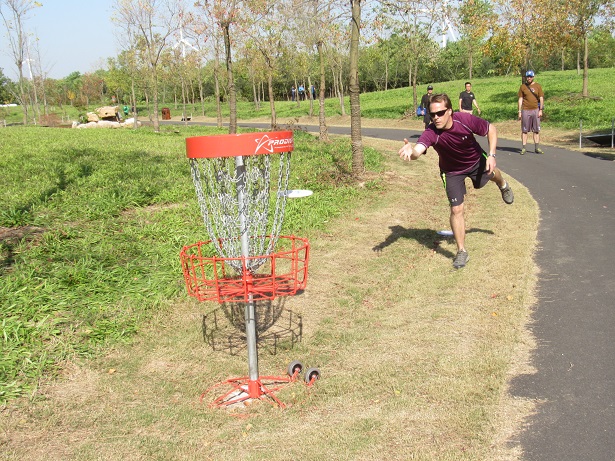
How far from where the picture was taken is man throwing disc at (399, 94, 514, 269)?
658cm

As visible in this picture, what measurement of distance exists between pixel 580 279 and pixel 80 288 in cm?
548

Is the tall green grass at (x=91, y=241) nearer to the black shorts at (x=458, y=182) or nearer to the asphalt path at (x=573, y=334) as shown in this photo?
the black shorts at (x=458, y=182)

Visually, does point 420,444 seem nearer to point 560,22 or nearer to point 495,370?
→ point 495,370

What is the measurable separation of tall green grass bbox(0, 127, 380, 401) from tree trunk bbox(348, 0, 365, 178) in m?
0.37

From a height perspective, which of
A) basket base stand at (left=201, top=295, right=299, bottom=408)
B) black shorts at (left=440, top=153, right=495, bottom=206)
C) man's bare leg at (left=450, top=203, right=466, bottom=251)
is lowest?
basket base stand at (left=201, top=295, right=299, bottom=408)

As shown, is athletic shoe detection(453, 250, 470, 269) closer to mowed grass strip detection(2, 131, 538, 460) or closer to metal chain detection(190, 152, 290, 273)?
mowed grass strip detection(2, 131, 538, 460)

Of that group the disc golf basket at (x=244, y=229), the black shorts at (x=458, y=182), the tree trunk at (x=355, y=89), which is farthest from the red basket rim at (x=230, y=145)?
the tree trunk at (x=355, y=89)

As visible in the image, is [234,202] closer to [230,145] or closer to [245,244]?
[245,244]

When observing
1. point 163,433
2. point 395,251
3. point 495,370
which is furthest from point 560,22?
point 163,433

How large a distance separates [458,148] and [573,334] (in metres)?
2.63

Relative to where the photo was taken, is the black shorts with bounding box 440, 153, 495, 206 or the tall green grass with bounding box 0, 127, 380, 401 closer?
the tall green grass with bounding box 0, 127, 380, 401

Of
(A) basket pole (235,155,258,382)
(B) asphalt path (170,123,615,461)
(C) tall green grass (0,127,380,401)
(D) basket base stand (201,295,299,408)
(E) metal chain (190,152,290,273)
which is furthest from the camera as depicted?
(C) tall green grass (0,127,380,401)

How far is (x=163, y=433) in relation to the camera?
4.14m

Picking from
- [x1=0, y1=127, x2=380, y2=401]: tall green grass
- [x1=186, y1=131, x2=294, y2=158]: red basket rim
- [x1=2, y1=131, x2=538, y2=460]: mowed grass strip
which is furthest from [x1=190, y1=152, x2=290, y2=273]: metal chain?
[x1=0, y1=127, x2=380, y2=401]: tall green grass
